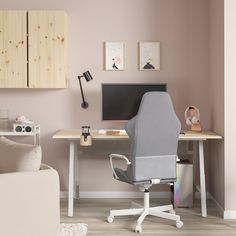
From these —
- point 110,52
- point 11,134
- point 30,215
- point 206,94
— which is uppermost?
point 110,52

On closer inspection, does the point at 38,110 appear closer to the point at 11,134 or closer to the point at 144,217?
the point at 11,134

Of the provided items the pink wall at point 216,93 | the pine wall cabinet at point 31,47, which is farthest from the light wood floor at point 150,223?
the pine wall cabinet at point 31,47

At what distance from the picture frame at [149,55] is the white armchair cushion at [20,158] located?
2277 millimetres

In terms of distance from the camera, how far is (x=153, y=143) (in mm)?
3652

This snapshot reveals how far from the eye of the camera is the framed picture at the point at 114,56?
15.6 feet

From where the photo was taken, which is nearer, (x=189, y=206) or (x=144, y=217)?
(x=144, y=217)

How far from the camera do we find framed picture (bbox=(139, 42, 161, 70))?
4771mm

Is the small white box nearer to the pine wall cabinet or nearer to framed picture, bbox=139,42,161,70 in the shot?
framed picture, bbox=139,42,161,70

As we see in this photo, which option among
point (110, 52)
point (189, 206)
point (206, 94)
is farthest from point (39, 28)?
point (189, 206)

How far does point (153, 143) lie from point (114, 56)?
1.47 meters

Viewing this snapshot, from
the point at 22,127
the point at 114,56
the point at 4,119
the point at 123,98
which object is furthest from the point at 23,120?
the point at 114,56

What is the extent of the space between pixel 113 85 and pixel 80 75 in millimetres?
406

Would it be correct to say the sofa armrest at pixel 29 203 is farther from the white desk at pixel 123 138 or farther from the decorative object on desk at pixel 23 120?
the decorative object on desk at pixel 23 120

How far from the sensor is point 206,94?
15.7 ft
